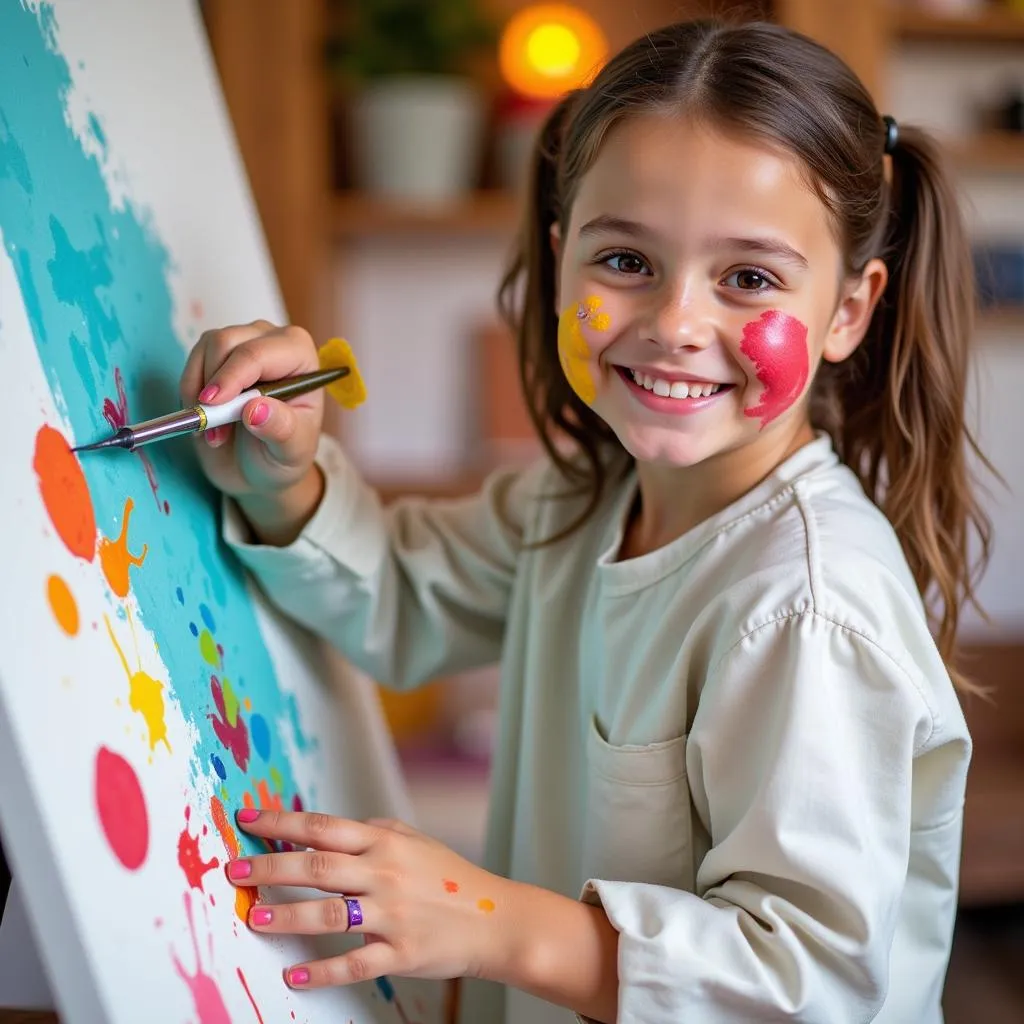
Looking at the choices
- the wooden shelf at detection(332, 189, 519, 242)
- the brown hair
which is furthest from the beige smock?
the wooden shelf at detection(332, 189, 519, 242)

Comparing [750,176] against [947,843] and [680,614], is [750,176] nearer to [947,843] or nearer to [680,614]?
[680,614]

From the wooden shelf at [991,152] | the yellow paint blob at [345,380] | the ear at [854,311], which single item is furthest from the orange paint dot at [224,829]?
the wooden shelf at [991,152]

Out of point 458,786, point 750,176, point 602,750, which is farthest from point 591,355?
point 458,786

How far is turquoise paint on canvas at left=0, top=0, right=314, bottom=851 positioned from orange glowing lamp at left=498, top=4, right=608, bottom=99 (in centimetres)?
154

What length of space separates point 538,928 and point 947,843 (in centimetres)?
33

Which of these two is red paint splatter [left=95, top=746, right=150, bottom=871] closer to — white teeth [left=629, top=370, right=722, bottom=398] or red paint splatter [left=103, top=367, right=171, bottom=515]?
red paint splatter [left=103, top=367, right=171, bottom=515]

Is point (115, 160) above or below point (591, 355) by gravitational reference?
above

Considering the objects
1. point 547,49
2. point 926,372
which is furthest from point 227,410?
point 547,49

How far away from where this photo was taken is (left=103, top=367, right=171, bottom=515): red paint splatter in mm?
719

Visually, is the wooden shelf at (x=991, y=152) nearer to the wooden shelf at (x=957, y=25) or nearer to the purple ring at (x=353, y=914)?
the wooden shelf at (x=957, y=25)

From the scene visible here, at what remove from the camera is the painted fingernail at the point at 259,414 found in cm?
81

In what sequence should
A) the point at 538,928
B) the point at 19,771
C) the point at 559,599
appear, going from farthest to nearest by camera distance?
the point at 559,599 → the point at 538,928 → the point at 19,771

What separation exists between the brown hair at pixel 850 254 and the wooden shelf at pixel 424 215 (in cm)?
113

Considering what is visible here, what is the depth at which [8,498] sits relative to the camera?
0.55 metres
